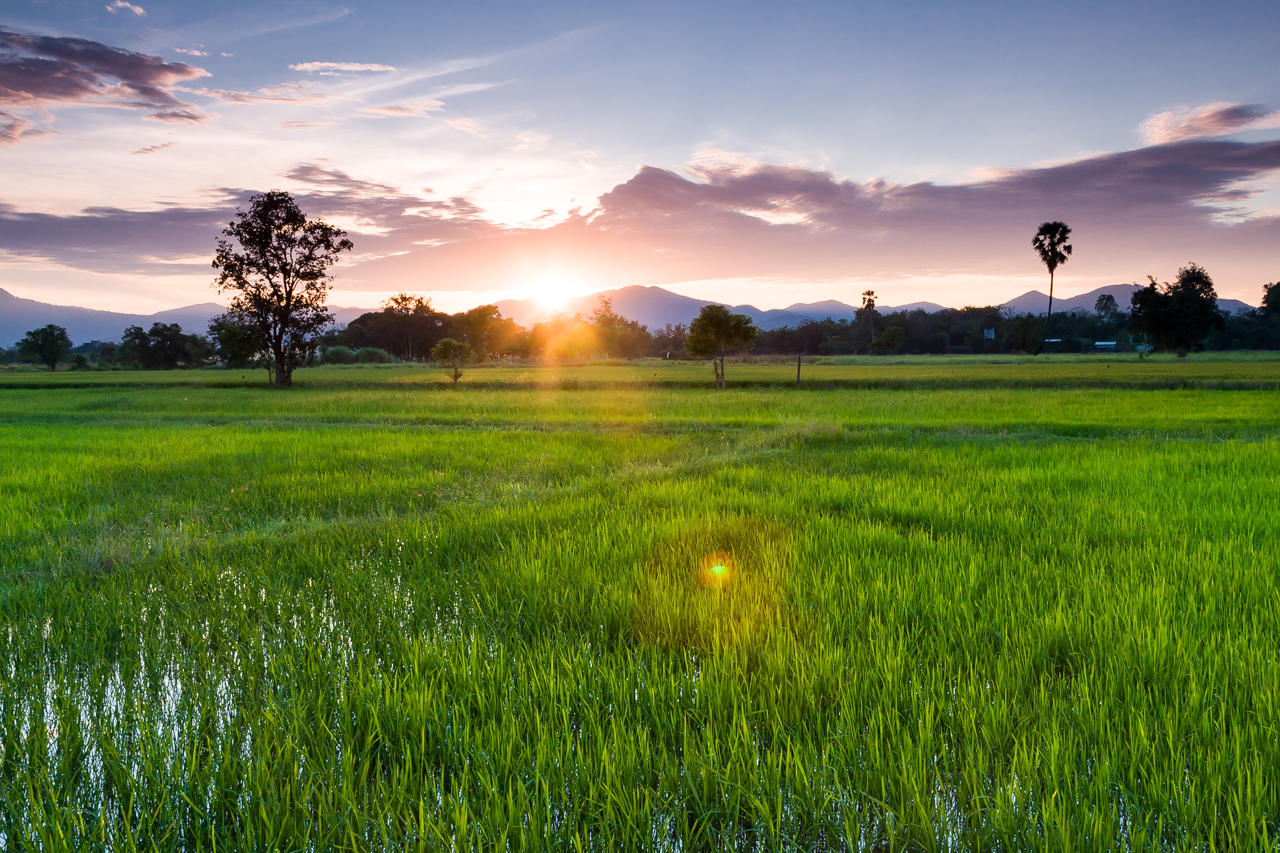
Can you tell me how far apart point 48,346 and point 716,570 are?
121120 millimetres

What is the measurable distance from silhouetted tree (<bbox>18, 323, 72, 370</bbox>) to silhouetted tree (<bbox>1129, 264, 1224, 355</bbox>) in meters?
130

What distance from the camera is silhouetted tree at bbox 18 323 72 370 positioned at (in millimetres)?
90250

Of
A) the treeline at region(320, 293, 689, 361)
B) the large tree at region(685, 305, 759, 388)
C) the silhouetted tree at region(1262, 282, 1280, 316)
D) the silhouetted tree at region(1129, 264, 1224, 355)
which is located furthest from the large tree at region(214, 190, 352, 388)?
the silhouetted tree at region(1262, 282, 1280, 316)

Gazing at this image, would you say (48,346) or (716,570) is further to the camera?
(48,346)

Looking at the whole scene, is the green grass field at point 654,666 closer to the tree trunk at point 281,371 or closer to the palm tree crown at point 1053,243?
the tree trunk at point 281,371

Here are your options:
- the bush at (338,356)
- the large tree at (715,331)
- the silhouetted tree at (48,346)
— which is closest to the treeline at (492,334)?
the bush at (338,356)

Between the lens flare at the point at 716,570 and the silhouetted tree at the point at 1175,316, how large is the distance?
2638 inches

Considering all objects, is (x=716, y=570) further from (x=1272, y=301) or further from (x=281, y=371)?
(x=1272, y=301)

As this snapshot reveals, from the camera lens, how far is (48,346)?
296 ft

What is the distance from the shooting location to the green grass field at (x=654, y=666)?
2.06 m

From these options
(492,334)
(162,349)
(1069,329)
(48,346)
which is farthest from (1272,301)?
(48,346)

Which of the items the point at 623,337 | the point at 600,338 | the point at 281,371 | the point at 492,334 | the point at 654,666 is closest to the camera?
the point at 654,666

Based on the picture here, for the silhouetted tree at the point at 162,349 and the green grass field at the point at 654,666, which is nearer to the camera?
the green grass field at the point at 654,666

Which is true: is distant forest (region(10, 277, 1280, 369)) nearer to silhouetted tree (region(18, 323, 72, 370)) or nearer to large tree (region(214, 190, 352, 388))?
silhouetted tree (region(18, 323, 72, 370))
